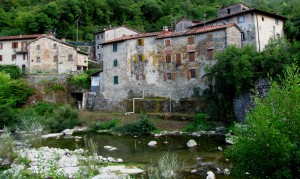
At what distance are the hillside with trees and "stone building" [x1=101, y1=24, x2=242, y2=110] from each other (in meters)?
23.1

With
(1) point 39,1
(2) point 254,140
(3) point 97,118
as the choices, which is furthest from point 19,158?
(1) point 39,1

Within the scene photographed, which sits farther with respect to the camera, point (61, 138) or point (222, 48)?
point (222, 48)

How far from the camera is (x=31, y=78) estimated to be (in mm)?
43719

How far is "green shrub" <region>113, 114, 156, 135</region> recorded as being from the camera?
2943cm

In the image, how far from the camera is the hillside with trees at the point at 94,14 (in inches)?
2527

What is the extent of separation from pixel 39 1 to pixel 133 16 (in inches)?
1149

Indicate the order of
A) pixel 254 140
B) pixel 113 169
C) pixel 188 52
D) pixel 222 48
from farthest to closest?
pixel 188 52 → pixel 222 48 → pixel 113 169 → pixel 254 140

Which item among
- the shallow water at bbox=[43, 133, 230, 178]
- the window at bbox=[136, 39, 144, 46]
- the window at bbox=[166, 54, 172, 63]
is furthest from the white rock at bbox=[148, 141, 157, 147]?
the window at bbox=[136, 39, 144, 46]

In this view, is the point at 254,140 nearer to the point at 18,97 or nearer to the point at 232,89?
the point at 232,89

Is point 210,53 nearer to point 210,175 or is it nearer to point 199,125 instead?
point 199,125

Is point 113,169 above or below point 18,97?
below

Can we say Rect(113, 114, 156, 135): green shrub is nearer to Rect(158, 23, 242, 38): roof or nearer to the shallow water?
the shallow water

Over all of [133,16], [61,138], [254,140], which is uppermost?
[133,16]

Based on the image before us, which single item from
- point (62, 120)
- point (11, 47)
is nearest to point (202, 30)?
point (62, 120)
